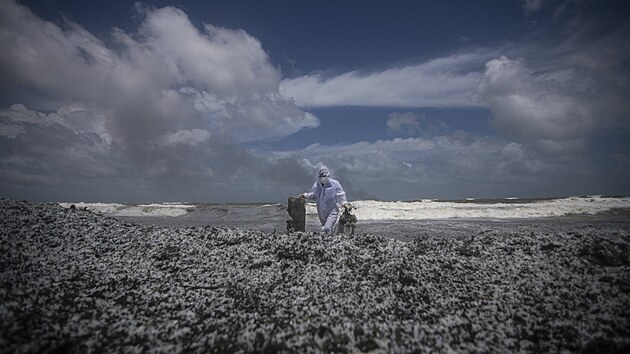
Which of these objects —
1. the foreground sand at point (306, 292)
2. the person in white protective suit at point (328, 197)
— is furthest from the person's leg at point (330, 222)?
the foreground sand at point (306, 292)

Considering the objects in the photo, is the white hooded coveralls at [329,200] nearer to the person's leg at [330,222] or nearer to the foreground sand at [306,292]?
the person's leg at [330,222]

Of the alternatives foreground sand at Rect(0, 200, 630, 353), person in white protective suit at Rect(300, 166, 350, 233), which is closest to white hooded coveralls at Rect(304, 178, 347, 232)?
person in white protective suit at Rect(300, 166, 350, 233)

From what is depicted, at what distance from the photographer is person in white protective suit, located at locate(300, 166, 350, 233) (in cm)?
1109

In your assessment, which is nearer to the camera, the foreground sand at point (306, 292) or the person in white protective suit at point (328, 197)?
the foreground sand at point (306, 292)

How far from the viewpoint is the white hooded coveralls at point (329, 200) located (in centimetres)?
1109

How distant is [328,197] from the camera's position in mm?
11133

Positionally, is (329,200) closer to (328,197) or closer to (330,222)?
(328,197)

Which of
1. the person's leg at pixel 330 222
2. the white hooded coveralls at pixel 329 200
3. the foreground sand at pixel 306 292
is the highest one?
the white hooded coveralls at pixel 329 200

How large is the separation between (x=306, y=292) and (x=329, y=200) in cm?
556

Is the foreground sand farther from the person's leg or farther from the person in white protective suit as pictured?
the person in white protective suit

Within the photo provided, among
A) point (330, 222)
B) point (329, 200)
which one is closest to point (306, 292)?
point (330, 222)

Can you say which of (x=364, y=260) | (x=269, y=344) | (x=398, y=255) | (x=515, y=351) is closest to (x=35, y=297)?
(x=269, y=344)

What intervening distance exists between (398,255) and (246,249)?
11.0 ft

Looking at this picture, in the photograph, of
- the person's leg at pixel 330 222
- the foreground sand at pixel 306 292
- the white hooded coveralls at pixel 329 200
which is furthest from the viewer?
the white hooded coveralls at pixel 329 200
